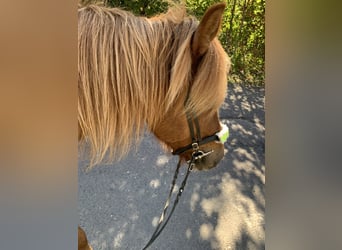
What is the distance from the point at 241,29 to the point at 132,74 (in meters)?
2.48

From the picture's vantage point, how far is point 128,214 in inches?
97.0

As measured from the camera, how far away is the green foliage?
243cm

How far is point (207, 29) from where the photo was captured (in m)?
1.01

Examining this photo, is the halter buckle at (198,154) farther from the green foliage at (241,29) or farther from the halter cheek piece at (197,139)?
the green foliage at (241,29)

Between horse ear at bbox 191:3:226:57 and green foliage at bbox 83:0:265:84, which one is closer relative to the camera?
horse ear at bbox 191:3:226:57

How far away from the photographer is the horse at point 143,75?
95 centimetres

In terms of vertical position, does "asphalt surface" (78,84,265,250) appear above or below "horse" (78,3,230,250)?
below

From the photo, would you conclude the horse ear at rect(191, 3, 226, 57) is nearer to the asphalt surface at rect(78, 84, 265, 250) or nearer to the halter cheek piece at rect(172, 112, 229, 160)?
the halter cheek piece at rect(172, 112, 229, 160)

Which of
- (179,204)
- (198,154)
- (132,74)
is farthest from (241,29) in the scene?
(132,74)

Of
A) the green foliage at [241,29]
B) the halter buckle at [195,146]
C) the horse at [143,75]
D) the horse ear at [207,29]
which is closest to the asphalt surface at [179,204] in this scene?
the green foliage at [241,29]

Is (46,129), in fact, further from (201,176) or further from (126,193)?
(201,176)

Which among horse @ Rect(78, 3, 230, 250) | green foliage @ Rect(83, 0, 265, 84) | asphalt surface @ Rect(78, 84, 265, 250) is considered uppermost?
horse @ Rect(78, 3, 230, 250)

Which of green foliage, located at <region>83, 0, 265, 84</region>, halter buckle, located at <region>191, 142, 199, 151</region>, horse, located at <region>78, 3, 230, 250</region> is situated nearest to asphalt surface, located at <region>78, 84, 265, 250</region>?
green foliage, located at <region>83, 0, 265, 84</region>

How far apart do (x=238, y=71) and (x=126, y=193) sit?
189 centimetres
